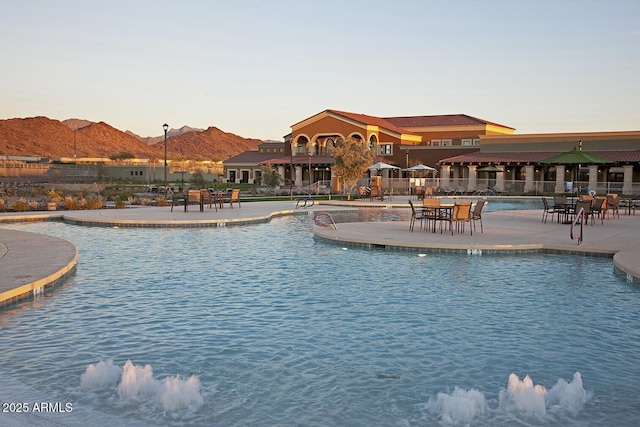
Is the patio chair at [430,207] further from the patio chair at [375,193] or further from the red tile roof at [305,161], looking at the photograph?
the red tile roof at [305,161]

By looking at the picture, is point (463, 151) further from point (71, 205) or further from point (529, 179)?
point (71, 205)

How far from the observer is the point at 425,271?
35.8 ft

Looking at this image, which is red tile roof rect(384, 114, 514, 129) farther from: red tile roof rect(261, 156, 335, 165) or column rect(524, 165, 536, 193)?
red tile roof rect(261, 156, 335, 165)

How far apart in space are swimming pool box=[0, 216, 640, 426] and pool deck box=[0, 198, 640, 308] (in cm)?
44

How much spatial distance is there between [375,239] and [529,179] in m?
36.8

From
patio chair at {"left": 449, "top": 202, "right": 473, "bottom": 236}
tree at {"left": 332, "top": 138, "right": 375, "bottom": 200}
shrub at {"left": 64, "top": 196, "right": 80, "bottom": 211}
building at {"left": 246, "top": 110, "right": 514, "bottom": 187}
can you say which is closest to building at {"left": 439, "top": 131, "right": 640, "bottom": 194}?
building at {"left": 246, "top": 110, "right": 514, "bottom": 187}

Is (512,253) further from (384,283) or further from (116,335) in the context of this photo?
(116,335)

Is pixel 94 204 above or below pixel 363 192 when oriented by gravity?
below

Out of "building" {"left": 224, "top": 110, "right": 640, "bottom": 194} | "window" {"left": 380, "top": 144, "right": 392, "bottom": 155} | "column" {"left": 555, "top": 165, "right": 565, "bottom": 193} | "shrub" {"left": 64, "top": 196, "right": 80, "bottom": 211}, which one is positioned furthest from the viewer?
"window" {"left": 380, "top": 144, "right": 392, "bottom": 155}

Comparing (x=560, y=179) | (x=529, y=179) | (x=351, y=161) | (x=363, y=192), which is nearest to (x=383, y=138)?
(x=529, y=179)

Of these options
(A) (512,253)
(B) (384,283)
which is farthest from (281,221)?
(B) (384,283)

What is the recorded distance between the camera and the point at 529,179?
47125 mm

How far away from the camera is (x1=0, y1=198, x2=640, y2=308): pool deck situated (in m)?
9.45

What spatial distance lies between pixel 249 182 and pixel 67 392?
219ft
